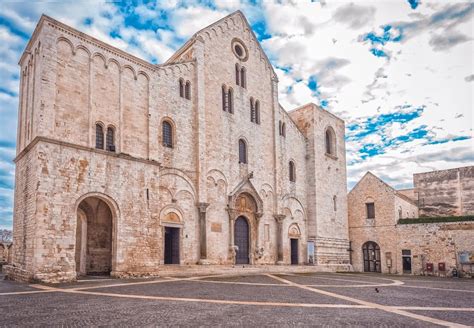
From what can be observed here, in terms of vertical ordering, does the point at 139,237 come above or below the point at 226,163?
below

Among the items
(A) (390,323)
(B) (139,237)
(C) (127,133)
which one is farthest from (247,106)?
(A) (390,323)

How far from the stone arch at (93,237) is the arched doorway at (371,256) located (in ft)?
71.6

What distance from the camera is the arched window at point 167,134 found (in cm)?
2198

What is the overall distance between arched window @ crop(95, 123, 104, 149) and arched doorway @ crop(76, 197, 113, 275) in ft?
9.51

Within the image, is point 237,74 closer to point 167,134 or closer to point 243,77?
point 243,77

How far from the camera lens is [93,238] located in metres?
20.7

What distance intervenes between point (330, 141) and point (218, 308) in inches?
1030

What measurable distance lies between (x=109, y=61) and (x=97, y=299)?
1247cm

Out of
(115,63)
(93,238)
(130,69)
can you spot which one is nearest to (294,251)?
(93,238)

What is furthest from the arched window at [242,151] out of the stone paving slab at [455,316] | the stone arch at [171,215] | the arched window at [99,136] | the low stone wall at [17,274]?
the stone paving slab at [455,316]

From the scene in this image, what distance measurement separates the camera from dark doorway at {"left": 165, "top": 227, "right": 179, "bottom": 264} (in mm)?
21672

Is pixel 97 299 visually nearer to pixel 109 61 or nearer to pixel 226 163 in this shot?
pixel 109 61

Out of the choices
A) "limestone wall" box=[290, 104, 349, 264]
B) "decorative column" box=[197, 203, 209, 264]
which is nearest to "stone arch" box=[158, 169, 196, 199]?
"decorative column" box=[197, 203, 209, 264]

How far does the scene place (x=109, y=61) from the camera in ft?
64.8
